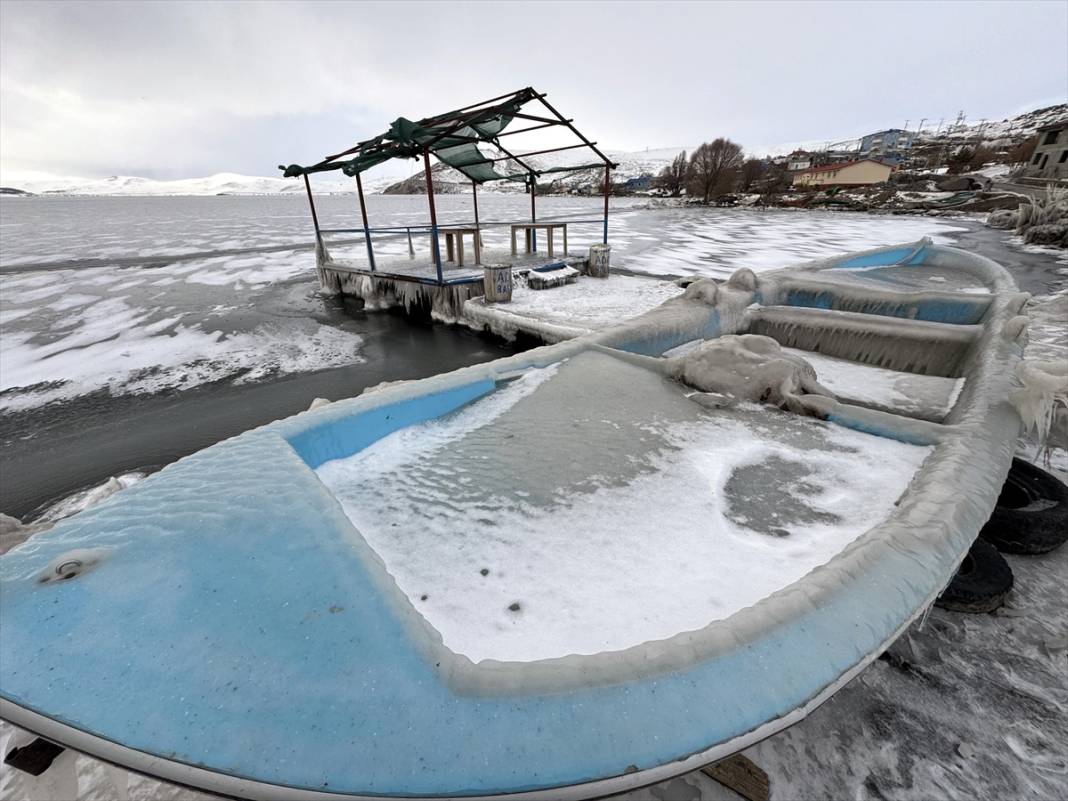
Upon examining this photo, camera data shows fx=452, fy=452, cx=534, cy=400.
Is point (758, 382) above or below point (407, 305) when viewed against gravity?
above

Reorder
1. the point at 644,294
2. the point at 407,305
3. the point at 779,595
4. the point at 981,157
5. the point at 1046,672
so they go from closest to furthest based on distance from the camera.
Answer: the point at 779,595, the point at 1046,672, the point at 644,294, the point at 407,305, the point at 981,157

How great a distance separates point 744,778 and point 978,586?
185cm

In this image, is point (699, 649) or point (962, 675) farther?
point (962, 675)

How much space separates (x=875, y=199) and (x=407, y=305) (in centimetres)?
4273

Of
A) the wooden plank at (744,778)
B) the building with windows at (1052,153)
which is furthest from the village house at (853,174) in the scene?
the wooden plank at (744,778)

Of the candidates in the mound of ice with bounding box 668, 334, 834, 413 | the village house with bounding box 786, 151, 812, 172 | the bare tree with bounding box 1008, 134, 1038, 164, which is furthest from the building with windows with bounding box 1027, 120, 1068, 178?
the mound of ice with bounding box 668, 334, 834, 413

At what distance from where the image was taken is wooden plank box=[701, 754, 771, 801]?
1727 mm

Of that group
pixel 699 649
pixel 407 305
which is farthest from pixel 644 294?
pixel 699 649

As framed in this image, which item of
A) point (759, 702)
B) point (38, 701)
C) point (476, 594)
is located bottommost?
point (476, 594)

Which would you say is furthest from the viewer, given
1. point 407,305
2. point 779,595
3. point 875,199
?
point 875,199

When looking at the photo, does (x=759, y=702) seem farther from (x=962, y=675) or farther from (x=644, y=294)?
(x=644, y=294)

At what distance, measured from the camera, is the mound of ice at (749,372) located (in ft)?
11.5

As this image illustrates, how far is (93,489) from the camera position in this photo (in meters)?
4.48

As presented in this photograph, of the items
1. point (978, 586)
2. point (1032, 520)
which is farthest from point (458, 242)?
point (978, 586)
